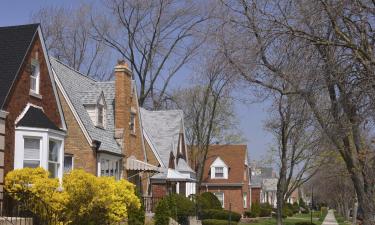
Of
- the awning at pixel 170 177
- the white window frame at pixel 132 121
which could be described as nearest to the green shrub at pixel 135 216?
the white window frame at pixel 132 121

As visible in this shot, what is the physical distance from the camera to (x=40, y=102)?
66.1ft

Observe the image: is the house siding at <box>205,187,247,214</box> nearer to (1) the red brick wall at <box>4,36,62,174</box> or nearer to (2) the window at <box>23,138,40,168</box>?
(1) the red brick wall at <box>4,36,62,174</box>

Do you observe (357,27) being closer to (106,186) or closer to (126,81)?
(106,186)

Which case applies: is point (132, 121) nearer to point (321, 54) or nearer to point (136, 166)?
point (136, 166)

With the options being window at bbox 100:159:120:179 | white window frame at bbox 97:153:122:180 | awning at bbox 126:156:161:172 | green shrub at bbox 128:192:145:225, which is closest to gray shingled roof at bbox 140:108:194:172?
awning at bbox 126:156:161:172

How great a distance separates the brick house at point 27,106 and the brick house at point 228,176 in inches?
1686

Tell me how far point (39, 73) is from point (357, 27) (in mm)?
12049

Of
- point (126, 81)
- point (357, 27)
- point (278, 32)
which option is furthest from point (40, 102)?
point (357, 27)

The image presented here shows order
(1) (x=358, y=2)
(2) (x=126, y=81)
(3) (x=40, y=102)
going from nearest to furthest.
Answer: (1) (x=358, y=2) → (3) (x=40, y=102) → (2) (x=126, y=81)

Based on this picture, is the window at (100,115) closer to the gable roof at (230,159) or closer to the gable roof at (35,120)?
the gable roof at (35,120)

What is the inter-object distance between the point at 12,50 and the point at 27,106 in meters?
2.02

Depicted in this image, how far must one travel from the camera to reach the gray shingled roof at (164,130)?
36438 millimetres

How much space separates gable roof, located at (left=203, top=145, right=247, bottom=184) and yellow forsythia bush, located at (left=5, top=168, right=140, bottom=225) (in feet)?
148

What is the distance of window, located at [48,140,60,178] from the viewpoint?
65.9 ft
